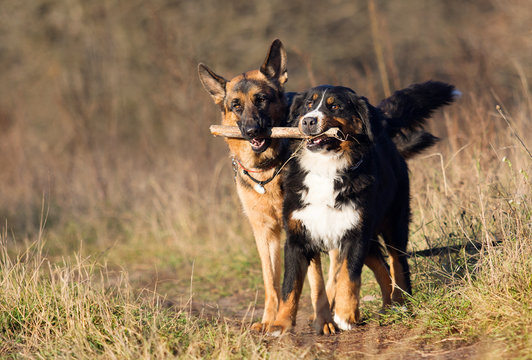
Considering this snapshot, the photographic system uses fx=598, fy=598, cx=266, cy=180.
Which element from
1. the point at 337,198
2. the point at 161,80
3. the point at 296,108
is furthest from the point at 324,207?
the point at 161,80

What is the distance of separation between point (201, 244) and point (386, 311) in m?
4.10

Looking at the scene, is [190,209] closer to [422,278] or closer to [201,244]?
[201,244]

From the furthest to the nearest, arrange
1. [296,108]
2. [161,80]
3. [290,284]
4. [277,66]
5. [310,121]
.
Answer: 1. [161,80]
2. [277,66]
3. [296,108]
4. [290,284]
5. [310,121]

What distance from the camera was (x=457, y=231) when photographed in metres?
4.98

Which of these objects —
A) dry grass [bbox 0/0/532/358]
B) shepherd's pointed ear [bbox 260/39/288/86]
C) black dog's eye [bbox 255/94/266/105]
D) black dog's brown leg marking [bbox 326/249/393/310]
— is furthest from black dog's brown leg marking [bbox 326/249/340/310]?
shepherd's pointed ear [bbox 260/39/288/86]

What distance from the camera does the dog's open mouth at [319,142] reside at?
4336 millimetres

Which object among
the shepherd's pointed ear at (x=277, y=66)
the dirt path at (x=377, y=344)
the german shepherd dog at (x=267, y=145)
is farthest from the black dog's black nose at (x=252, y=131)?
the dirt path at (x=377, y=344)

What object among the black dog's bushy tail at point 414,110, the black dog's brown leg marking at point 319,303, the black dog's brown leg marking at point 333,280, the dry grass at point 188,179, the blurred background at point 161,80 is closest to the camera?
the dry grass at point 188,179

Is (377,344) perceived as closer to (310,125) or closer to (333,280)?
(333,280)

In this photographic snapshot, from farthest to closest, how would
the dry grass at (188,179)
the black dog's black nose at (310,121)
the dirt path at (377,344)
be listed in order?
the black dog's black nose at (310,121) → the dry grass at (188,179) → the dirt path at (377,344)

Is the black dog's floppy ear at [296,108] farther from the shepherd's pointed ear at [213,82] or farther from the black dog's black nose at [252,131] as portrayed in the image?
the shepherd's pointed ear at [213,82]

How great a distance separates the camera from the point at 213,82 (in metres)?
5.86

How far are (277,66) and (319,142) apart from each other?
5.59ft

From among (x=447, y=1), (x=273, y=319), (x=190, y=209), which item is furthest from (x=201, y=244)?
(x=447, y=1)
